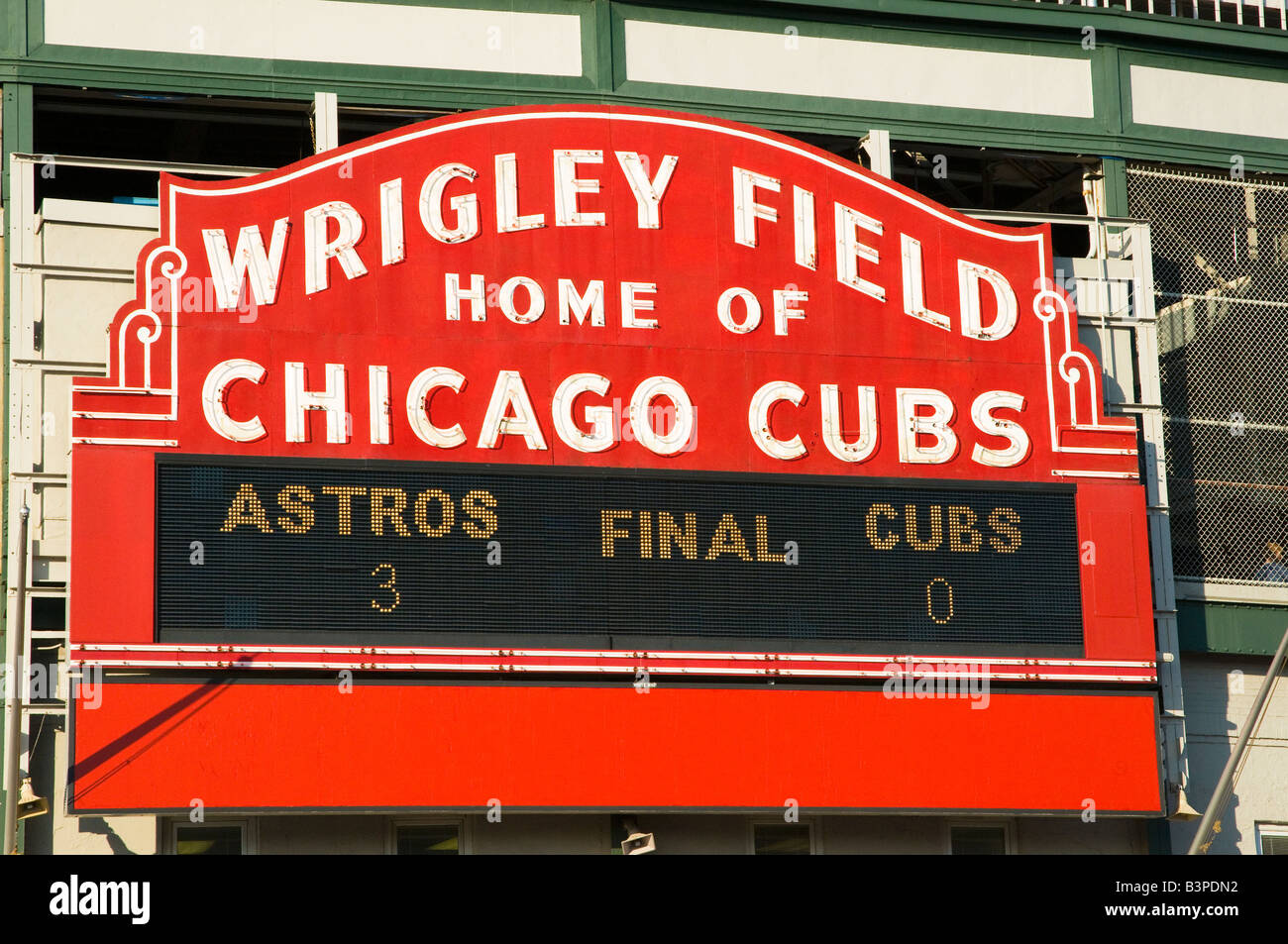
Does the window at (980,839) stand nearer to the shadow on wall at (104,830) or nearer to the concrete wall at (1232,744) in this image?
the concrete wall at (1232,744)

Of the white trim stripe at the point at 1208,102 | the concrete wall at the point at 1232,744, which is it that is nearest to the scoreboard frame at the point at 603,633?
the concrete wall at the point at 1232,744

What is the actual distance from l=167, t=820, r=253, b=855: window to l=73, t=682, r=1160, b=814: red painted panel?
1087mm

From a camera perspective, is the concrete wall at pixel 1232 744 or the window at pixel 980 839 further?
the concrete wall at pixel 1232 744

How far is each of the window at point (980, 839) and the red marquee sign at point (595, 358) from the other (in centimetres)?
184

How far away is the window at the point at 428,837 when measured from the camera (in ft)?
58.2

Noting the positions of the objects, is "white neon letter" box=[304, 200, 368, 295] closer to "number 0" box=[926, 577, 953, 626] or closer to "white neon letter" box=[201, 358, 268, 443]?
"white neon letter" box=[201, 358, 268, 443]

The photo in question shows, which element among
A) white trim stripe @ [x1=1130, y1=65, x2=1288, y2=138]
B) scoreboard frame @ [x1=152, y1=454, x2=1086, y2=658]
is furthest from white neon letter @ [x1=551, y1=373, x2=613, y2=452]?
white trim stripe @ [x1=1130, y1=65, x2=1288, y2=138]

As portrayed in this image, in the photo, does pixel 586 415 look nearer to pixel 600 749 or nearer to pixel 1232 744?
pixel 600 749

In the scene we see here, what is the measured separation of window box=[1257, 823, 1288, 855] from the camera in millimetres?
19938

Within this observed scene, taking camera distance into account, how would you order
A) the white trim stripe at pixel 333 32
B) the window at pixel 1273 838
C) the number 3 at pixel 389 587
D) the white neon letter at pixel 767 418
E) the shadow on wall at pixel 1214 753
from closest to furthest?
1. the number 3 at pixel 389 587
2. the white neon letter at pixel 767 418
3. the shadow on wall at pixel 1214 753
4. the white trim stripe at pixel 333 32
5. the window at pixel 1273 838

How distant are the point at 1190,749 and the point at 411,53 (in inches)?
399
